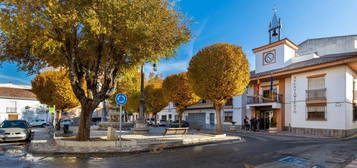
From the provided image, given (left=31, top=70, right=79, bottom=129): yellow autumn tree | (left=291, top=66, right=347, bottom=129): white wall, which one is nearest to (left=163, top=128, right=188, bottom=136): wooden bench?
(left=31, top=70, right=79, bottom=129): yellow autumn tree

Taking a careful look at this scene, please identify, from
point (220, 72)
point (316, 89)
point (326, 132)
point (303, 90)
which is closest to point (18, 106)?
point (220, 72)

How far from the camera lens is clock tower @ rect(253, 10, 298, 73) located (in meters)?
25.8

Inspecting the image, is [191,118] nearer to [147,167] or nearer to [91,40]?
[91,40]

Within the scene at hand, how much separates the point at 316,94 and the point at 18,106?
47.7 metres

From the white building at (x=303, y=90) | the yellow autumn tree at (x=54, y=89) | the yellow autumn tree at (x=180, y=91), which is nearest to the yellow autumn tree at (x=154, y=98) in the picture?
the white building at (x=303, y=90)

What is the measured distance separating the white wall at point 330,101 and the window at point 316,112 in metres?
0.33

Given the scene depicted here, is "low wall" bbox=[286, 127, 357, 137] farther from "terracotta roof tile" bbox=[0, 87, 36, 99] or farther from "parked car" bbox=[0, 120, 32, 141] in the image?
"terracotta roof tile" bbox=[0, 87, 36, 99]

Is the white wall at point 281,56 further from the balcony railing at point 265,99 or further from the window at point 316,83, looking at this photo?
the window at point 316,83

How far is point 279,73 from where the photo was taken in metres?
23.8

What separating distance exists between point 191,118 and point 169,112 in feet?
31.7

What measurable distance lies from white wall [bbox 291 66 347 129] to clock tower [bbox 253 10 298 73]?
4099 millimetres

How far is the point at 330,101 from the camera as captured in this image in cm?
1972

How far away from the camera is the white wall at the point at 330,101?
18.9 m

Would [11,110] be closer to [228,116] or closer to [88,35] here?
[228,116]
